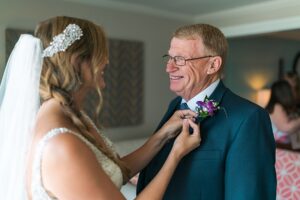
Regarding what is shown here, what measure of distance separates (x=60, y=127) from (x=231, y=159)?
0.57 metres

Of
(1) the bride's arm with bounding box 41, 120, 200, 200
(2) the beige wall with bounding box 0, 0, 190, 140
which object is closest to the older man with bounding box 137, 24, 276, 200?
(1) the bride's arm with bounding box 41, 120, 200, 200

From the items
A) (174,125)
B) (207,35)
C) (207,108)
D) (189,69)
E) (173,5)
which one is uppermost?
(173,5)

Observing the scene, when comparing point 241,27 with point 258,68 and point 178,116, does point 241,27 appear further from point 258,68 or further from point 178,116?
point 178,116

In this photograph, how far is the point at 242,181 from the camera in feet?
3.41

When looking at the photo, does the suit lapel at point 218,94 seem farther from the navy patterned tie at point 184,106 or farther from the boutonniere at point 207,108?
the navy patterned tie at point 184,106

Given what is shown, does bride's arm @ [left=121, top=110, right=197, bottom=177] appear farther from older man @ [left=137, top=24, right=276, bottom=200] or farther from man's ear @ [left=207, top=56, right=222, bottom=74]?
man's ear @ [left=207, top=56, right=222, bottom=74]

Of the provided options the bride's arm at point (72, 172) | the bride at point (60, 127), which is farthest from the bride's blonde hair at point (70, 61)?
the bride's arm at point (72, 172)

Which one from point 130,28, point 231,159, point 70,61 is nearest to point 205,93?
point 231,159

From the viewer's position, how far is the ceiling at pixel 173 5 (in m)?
3.54

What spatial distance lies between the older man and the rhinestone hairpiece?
41cm

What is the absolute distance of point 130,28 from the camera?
3.78 m

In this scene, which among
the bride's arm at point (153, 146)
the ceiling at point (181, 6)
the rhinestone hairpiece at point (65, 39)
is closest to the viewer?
the rhinestone hairpiece at point (65, 39)

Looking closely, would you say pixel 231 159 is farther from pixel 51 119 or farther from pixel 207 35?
pixel 51 119

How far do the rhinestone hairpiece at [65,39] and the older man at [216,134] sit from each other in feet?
1.34
